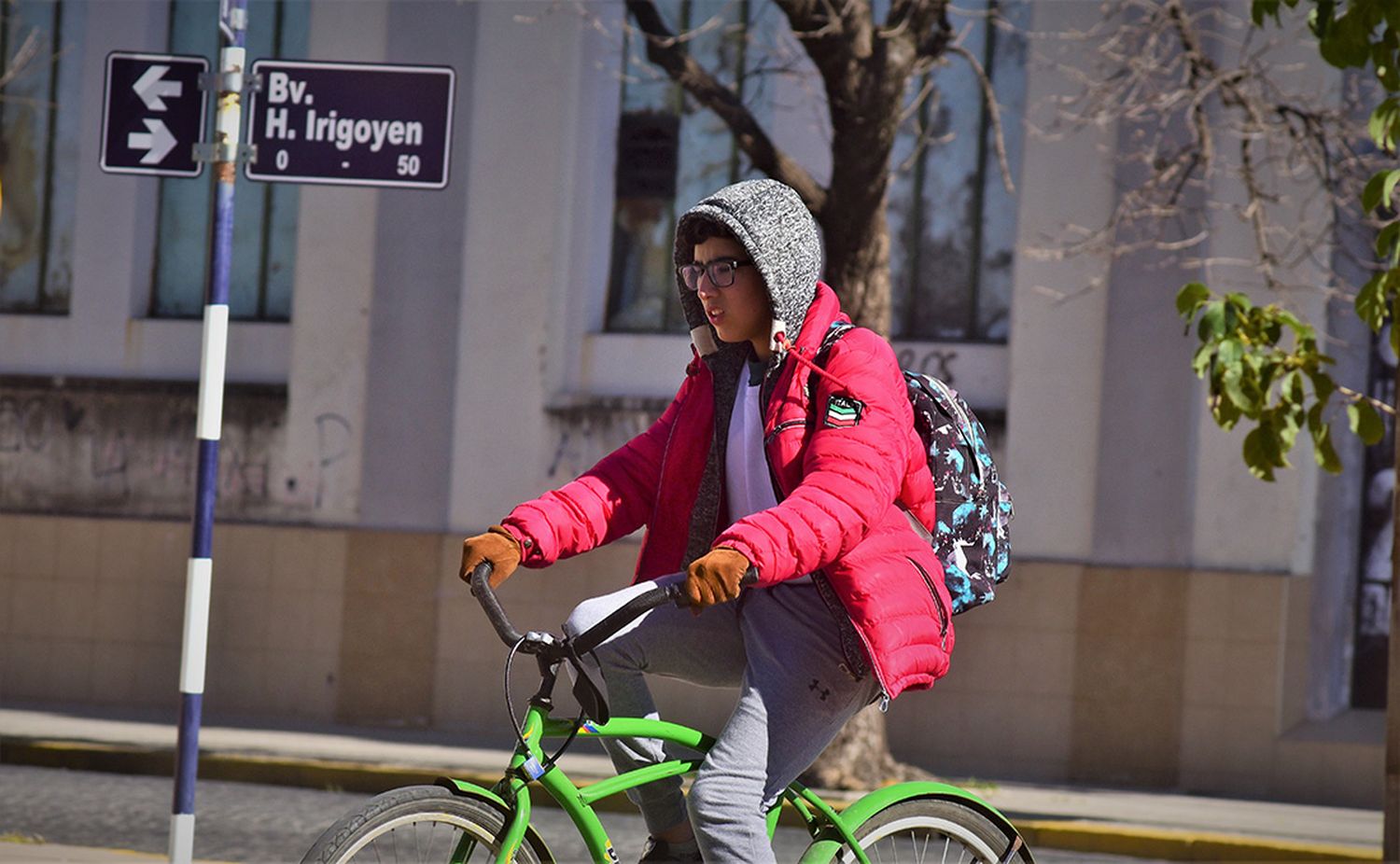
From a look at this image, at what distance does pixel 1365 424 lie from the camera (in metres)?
6.83

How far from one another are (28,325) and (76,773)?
4.71 m

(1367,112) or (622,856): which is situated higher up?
(1367,112)

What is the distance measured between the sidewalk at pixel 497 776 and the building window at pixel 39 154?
11.9 ft

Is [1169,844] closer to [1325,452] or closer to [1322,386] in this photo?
[1325,452]

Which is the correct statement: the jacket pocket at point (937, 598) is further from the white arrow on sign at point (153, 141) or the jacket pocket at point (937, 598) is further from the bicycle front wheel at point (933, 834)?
the white arrow on sign at point (153, 141)

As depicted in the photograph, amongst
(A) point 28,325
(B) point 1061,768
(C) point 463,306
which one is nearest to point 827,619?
(B) point 1061,768

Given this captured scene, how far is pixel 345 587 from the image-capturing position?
42.7ft

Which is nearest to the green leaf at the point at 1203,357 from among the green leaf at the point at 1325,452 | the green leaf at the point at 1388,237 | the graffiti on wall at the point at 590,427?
the green leaf at the point at 1325,452

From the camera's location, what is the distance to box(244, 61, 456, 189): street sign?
5754 millimetres

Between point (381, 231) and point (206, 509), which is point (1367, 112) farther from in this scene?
point (206, 509)

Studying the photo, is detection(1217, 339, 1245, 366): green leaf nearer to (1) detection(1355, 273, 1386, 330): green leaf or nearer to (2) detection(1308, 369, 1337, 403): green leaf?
(2) detection(1308, 369, 1337, 403): green leaf

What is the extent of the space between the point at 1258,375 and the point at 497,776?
5195 millimetres

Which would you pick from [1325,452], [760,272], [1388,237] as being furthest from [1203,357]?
[760,272]

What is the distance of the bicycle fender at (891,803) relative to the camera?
146 inches
